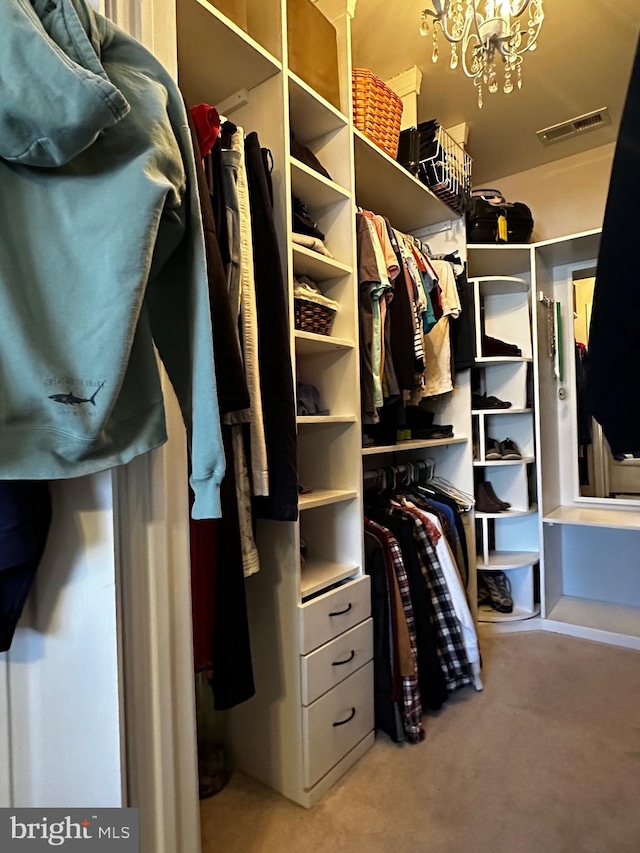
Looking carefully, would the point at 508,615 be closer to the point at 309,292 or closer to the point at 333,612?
the point at 333,612

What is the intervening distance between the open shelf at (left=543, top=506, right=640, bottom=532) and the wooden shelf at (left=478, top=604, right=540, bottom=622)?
49 cm

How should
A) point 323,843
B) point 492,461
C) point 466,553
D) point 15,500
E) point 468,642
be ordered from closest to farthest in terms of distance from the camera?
point 15,500 < point 323,843 < point 468,642 < point 466,553 < point 492,461

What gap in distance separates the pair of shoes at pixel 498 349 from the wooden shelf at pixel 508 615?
4.49ft

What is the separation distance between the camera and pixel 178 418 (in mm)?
835

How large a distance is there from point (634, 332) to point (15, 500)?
2.91 feet

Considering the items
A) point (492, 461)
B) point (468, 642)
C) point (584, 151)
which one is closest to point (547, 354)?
point (492, 461)

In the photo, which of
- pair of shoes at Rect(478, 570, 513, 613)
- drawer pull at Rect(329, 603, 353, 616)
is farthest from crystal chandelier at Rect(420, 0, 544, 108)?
pair of shoes at Rect(478, 570, 513, 613)

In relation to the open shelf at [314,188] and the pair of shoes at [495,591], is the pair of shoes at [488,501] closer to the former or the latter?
the pair of shoes at [495,591]

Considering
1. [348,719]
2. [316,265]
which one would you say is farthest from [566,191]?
[348,719]

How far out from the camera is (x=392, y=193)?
7.00 ft

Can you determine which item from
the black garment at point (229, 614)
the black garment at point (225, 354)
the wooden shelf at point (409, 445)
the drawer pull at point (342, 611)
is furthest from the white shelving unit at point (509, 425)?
the black garment at point (225, 354)

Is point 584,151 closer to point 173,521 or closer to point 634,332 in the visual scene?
point 634,332

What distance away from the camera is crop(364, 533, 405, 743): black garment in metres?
1.69

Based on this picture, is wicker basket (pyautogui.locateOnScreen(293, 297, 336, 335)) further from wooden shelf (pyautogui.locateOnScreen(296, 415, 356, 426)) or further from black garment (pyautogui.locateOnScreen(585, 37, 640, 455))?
black garment (pyautogui.locateOnScreen(585, 37, 640, 455))
